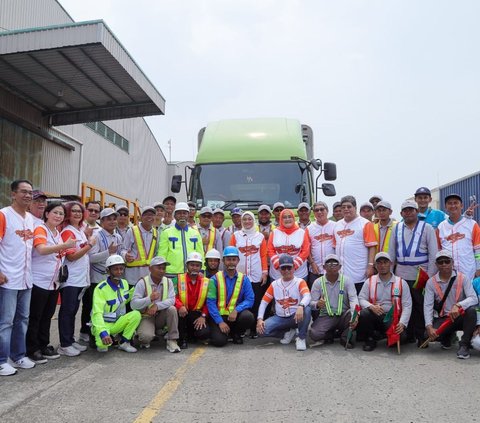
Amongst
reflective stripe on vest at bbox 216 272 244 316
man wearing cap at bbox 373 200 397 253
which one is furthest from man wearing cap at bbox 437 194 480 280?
reflective stripe on vest at bbox 216 272 244 316

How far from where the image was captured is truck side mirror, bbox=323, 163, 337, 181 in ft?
32.6

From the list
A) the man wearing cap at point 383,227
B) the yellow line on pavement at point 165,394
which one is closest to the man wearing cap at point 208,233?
the yellow line on pavement at point 165,394

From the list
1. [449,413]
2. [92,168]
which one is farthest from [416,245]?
[92,168]

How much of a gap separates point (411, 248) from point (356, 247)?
738 millimetres

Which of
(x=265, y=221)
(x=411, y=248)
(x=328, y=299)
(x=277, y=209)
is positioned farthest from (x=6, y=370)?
(x=411, y=248)

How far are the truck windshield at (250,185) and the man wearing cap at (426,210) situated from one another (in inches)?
102

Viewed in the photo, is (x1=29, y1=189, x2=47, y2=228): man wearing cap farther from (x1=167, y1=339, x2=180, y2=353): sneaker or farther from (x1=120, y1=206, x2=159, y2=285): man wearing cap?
(x1=167, y1=339, x2=180, y2=353): sneaker

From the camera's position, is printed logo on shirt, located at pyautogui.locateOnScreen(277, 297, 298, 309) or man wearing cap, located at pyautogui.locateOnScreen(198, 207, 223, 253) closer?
printed logo on shirt, located at pyautogui.locateOnScreen(277, 297, 298, 309)

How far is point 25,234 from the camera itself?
16.9 feet

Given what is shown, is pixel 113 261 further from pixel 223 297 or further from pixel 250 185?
pixel 250 185

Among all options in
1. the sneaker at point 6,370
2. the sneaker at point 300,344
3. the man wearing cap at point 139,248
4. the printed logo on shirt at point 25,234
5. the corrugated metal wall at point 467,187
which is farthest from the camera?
the corrugated metal wall at point 467,187

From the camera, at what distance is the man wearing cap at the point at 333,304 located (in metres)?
6.34

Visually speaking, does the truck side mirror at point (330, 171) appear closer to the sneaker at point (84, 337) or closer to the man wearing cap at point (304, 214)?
the man wearing cap at point (304, 214)

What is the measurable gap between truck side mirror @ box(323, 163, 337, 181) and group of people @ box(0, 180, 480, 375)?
289cm
